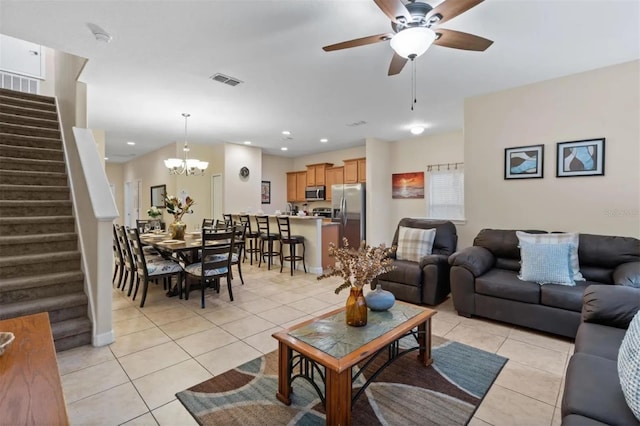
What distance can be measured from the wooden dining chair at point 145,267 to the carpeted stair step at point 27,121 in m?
1.97

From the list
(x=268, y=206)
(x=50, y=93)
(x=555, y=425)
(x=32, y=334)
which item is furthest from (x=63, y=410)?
(x=268, y=206)

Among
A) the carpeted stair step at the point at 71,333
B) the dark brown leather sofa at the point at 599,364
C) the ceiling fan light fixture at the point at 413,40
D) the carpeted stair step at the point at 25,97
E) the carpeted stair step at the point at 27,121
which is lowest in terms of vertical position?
the carpeted stair step at the point at 71,333

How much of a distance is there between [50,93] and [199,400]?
573 centimetres

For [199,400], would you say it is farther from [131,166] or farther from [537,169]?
[131,166]

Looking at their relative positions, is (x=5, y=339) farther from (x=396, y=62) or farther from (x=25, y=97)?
(x=25, y=97)

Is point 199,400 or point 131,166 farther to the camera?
point 131,166

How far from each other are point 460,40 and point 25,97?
579 cm

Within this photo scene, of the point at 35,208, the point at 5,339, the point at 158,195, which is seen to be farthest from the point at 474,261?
the point at 158,195

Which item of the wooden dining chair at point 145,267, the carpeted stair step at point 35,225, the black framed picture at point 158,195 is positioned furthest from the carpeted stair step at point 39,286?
the black framed picture at point 158,195

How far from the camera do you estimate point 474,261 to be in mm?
3285

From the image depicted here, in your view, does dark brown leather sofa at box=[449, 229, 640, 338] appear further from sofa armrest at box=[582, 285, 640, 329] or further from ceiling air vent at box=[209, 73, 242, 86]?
ceiling air vent at box=[209, 73, 242, 86]

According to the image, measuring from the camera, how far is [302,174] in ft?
28.5

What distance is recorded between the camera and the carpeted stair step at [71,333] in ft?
8.29

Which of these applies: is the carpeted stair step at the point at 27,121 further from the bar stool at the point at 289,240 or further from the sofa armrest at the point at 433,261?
the sofa armrest at the point at 433,261
